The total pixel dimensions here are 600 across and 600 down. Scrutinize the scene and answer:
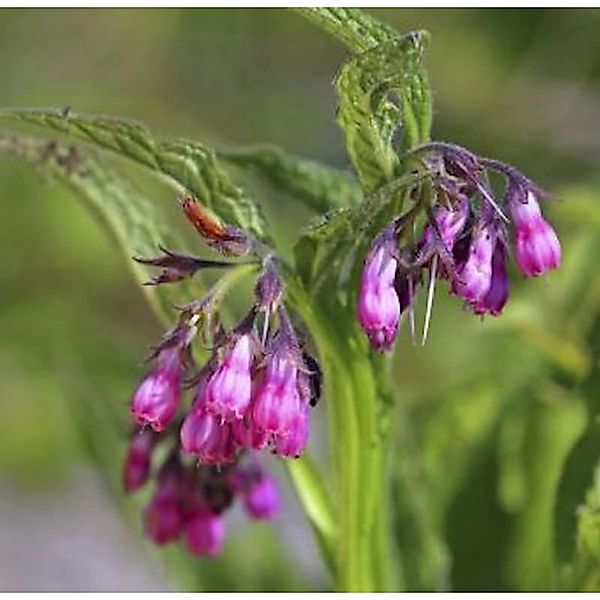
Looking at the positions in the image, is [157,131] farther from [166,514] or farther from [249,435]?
[249,435]

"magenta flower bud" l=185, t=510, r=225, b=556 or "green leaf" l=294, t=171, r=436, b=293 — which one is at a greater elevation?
"green leaf" l=294, t=171, r=436, b=293

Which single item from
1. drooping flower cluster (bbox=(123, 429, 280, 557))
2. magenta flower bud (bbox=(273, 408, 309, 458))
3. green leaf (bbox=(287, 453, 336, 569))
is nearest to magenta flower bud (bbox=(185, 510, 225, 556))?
drooping flower cluster (bbox=(123, 429, 280, 557))

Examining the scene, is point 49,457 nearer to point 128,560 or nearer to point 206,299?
point 128,560

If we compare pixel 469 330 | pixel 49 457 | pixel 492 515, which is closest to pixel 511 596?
pixel 492 515

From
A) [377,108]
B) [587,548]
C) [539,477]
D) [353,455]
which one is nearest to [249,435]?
[353,455]

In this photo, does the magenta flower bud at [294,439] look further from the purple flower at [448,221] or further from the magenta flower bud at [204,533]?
the magenta flower bud at [204,533]

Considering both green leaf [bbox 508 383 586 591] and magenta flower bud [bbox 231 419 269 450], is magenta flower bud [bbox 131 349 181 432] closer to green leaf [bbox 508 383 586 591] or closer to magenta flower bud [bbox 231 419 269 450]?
magenta flower bud [bbox 231 419 269 450]
